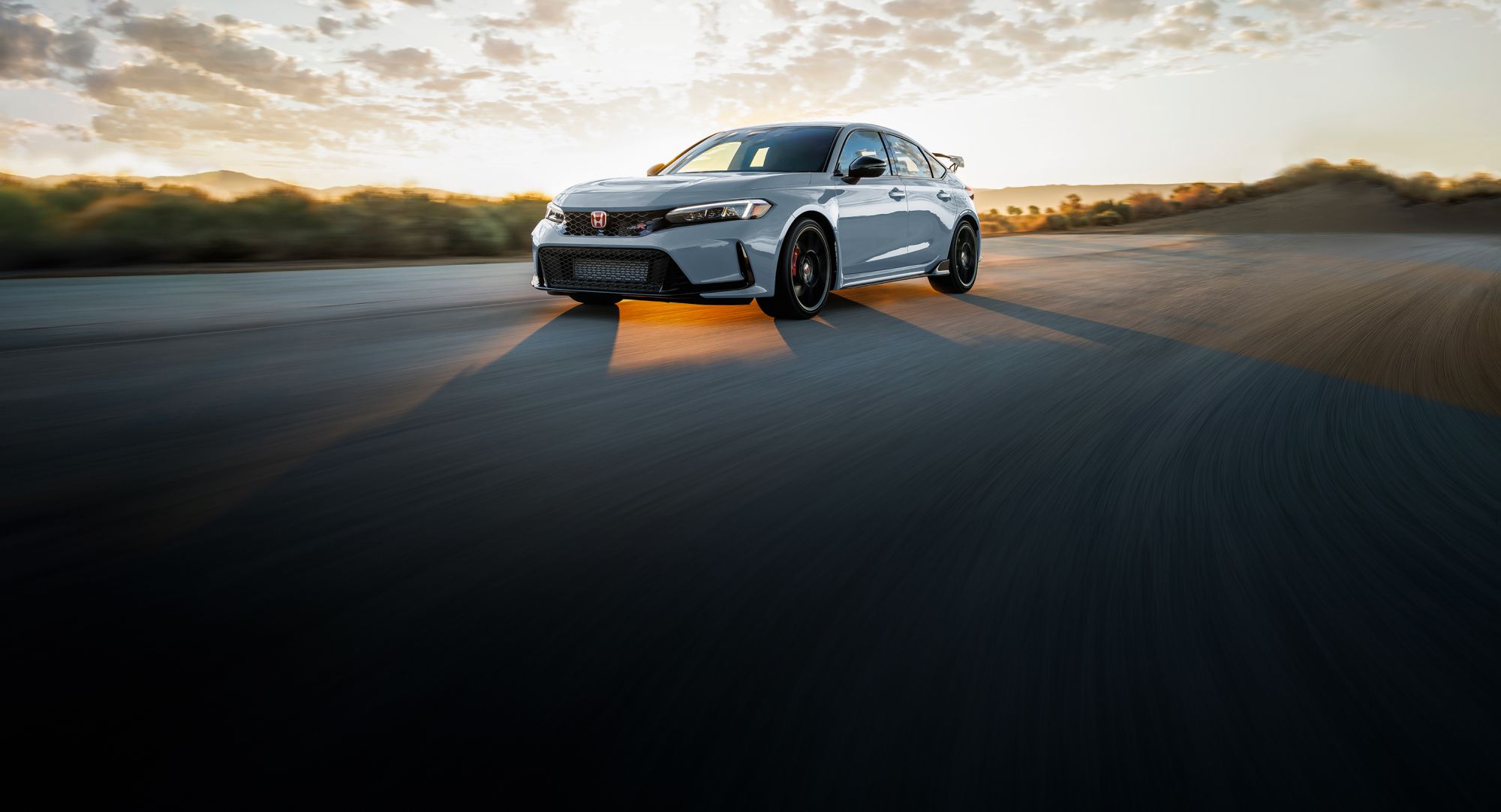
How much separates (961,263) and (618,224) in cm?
439

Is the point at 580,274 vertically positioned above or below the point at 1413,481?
above

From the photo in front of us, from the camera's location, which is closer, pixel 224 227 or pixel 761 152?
pixel 761 152

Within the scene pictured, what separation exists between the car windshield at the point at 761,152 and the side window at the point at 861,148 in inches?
5.3

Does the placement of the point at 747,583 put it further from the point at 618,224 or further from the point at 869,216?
the point at 869,216

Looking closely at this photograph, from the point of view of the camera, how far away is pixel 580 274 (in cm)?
800

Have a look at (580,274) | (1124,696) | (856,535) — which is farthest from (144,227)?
(1124,696)

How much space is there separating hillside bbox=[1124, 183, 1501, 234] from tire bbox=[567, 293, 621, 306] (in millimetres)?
35343

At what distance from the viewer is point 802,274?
8.32 m

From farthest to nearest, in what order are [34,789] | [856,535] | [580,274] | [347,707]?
[580,274], [856,535], [347,707], [34,789]

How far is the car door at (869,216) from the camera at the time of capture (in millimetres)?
8734

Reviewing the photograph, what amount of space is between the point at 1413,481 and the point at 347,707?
11.7 feet

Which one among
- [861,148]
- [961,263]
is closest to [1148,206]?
[961,263]

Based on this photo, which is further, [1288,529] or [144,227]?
[144,227]

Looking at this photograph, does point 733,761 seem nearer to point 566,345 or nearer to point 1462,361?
point 566,345
